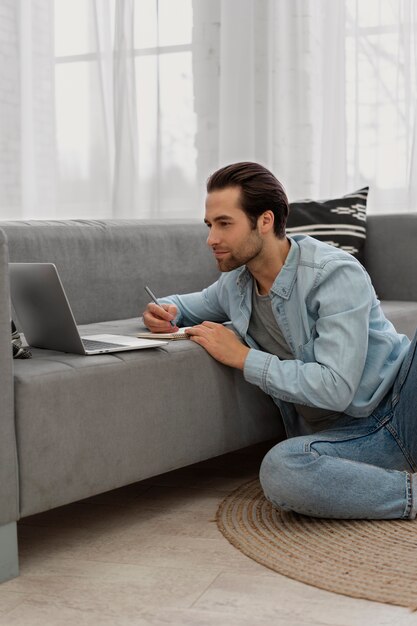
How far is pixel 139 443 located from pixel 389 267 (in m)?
1.61

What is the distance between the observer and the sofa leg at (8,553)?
1859 millimetres

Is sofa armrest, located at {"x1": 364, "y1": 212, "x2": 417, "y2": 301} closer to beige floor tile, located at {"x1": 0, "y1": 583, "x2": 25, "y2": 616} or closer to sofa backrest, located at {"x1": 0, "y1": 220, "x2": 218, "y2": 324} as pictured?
sofa backrest, located at {"x1": 0, "y1": 220, "x2": 218, "y2": 324}

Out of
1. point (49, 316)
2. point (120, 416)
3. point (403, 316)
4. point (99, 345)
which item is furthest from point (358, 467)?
point (403, 316)

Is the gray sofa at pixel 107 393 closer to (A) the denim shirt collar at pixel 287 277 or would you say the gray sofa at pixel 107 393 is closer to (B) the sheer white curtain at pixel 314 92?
(A) the denim shirt collar at pixel 287 277

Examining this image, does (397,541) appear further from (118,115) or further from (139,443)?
(118,115)

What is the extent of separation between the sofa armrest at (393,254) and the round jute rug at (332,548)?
1327mm

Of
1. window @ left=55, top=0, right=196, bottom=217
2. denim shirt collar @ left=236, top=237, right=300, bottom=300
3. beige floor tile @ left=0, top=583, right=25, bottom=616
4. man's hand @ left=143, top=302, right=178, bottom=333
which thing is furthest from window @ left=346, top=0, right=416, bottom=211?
beige floor tile @ left=0, top=583, right=25, bottom=616

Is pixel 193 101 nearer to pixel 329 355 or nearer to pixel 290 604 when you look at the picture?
pixel 329 355

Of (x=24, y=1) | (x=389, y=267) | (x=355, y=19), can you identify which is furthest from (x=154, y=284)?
(x=24, y=1)

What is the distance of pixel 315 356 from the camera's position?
6.96 feet

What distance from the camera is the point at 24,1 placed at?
4.82m

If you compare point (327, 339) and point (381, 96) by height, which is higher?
point (381, 96)

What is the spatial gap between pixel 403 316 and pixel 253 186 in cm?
104

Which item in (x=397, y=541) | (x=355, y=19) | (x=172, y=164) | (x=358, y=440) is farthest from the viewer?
(x=172, y=164)
